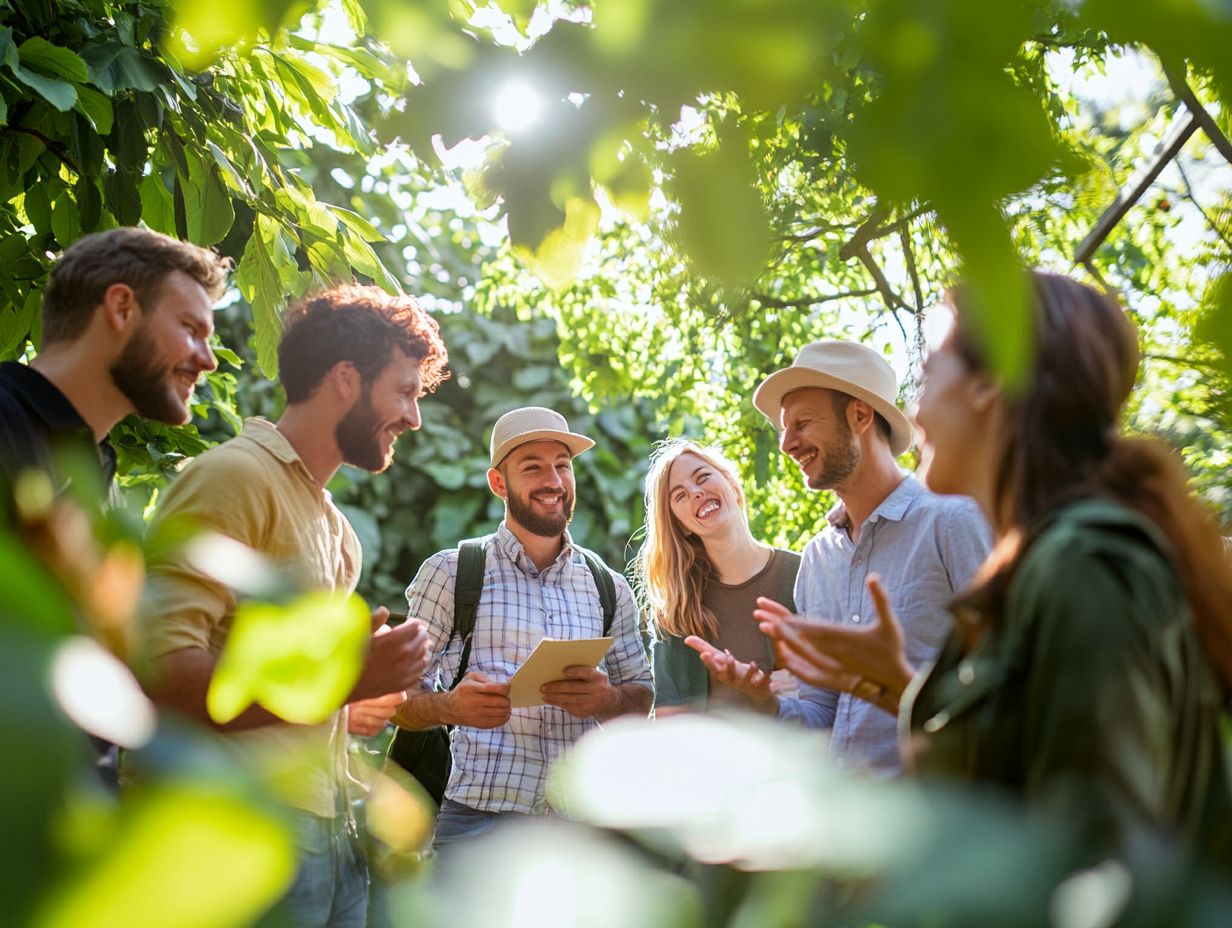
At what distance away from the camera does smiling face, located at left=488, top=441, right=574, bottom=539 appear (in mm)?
4355

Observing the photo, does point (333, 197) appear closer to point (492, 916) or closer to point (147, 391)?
point (147, 391)

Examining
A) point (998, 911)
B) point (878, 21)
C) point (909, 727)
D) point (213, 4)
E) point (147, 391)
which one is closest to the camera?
point (998, 911)

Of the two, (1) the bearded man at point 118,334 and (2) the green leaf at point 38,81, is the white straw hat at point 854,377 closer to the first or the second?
(1) the bearded man at point 118,334

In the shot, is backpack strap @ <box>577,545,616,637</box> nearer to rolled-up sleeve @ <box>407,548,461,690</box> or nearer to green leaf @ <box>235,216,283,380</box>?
rolled-up sleeve @ <box>407,548,461,690</box>

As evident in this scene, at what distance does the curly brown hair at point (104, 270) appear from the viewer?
8.36 ft

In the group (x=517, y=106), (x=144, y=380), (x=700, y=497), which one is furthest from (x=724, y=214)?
(x=700, y=497)

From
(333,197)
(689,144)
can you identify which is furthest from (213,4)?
(333,197)

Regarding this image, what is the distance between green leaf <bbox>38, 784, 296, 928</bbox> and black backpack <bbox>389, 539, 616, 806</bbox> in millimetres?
3764

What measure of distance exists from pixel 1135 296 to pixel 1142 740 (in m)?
5.62

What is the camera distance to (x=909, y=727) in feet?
4.40

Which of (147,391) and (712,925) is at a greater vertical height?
(147,391)

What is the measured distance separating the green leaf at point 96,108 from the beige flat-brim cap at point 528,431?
1.90 m

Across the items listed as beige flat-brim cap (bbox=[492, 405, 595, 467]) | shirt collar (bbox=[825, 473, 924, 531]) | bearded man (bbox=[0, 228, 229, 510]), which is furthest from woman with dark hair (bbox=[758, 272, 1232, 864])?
beige flat-brim cap (bbox=[492, 405, 595, 467])

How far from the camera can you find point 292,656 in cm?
40
